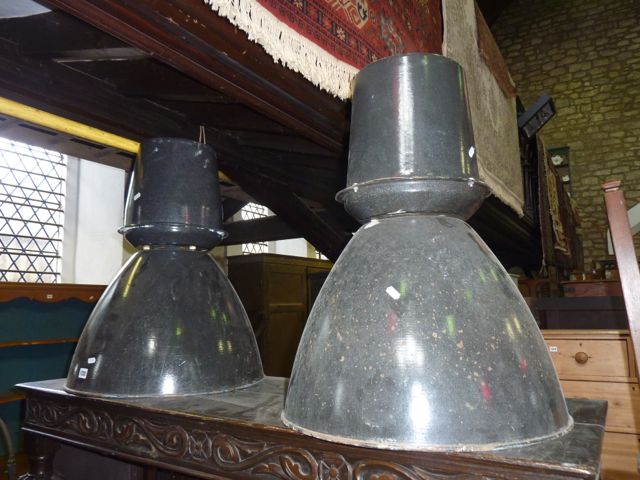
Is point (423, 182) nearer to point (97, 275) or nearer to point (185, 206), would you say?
point (185, 206)

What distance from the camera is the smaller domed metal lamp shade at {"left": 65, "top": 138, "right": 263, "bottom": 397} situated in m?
1.22

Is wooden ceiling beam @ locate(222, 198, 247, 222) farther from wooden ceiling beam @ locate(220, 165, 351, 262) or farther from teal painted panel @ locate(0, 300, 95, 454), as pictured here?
teal painted panel @ locate(0, 300, 95, 454)

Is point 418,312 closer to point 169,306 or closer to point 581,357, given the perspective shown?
point 169,306

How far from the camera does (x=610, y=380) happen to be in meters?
2.44

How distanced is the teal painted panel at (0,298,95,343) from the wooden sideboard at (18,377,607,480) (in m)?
2.34

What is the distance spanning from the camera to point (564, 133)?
26.9ft

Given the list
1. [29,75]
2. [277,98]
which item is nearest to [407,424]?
[277,98]

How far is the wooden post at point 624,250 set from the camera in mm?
1360

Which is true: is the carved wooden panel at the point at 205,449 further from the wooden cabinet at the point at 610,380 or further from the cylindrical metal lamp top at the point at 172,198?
the wooden cabinet at the point at 610,380

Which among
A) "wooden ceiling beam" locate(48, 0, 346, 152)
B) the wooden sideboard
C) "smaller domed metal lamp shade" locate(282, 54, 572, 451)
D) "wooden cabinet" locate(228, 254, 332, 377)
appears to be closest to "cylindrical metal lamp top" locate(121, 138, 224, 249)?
"wooden ceiling beam" locate(48, 0, 346, 152)

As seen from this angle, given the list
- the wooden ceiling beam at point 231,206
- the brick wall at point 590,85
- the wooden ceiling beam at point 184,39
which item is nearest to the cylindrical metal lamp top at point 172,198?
the wooden ceiling beam at point 184,39

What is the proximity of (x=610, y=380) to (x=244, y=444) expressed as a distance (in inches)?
88.2

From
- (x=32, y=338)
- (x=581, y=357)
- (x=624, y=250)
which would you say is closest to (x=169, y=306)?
(x=624, y=250)

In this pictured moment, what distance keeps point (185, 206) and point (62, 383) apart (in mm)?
634
